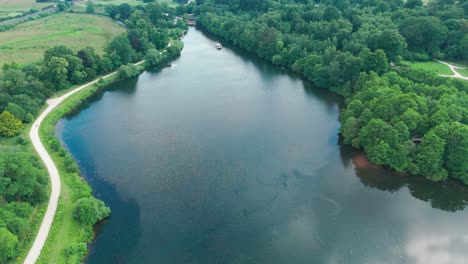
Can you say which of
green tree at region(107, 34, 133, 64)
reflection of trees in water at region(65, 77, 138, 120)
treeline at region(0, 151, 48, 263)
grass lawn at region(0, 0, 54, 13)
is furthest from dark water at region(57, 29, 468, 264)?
grass lawn at region(0, 0, 54, 13)

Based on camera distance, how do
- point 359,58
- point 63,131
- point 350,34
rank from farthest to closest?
point 350,34 → point 359,58 → point 63,131

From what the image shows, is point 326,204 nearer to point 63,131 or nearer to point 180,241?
point 180,241

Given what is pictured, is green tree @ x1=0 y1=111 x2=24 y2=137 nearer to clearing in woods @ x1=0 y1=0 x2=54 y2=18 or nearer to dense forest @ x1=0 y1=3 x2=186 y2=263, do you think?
dense forest @ x1=0 y1=3 x2=186 y2=263

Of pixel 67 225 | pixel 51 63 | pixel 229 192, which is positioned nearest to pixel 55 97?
pixel 51 63

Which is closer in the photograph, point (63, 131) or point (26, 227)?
point (26, 227)

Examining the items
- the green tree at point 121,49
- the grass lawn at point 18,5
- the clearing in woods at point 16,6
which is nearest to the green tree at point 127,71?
the green tree at point 121,49

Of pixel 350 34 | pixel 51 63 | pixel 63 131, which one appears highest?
pixel 350 34
